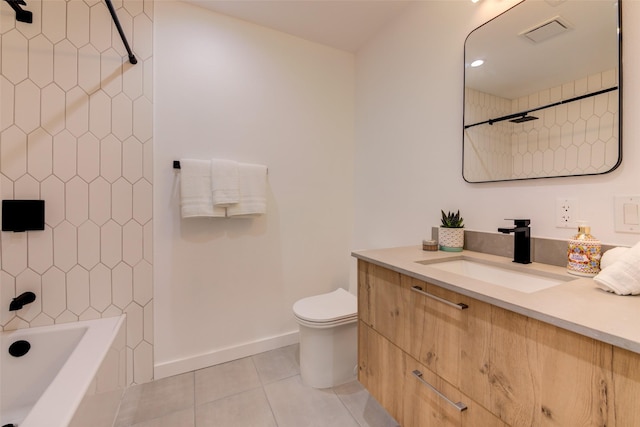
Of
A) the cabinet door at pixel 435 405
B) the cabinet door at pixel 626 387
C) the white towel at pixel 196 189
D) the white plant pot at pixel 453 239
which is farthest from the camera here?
the white towel at pixel 196 189

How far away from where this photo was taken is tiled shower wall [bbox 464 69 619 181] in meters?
0.94

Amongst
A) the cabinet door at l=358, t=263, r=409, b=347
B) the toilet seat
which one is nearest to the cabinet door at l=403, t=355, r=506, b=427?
the cabinet door at l=358, t=263, r=409, b=347

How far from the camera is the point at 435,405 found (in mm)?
912

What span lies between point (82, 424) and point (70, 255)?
37.0 inches

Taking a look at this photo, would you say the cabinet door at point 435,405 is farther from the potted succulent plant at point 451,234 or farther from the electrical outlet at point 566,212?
the electrical outlet at point 566,212

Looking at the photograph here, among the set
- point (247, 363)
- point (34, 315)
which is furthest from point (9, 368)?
point (247, 363)

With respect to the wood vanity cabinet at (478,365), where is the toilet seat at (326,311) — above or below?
below

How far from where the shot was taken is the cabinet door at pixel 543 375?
546 mm

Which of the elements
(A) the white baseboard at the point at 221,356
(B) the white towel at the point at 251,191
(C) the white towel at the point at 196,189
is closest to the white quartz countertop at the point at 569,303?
(B) the white towel at the point at 251,191

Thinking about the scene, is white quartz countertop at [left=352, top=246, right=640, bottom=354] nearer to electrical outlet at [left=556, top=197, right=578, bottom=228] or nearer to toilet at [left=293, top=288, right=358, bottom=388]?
electrical outlet at [left=556, top=197, right=578, bottom=228]

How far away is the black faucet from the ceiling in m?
1.54

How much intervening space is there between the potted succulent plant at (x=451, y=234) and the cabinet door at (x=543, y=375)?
0.65 metres

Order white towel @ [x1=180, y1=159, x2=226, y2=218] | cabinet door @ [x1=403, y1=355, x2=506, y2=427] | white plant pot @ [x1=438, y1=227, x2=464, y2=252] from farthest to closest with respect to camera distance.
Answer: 1. white towel @ [x1=180, y1=159, x2=226, y2=218]
2. white plant pot @ [x1=438, y1=227, x2=464, y2=252]
3. cabinet door @ [x1=403, y1=355, x2=506, y2=427]

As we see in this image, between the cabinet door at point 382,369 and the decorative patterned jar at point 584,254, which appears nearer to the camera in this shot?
the decorative patterned jar at point 584,254
